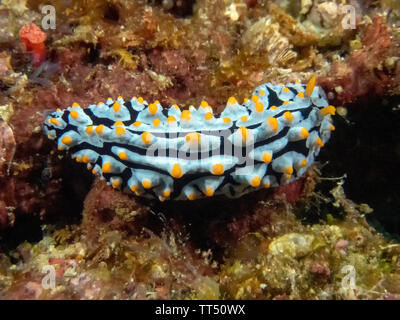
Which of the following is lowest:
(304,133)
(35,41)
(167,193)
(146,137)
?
(167,193)

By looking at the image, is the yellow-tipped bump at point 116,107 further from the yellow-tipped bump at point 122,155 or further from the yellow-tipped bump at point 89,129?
the yellow-tipped bump at point 122,155

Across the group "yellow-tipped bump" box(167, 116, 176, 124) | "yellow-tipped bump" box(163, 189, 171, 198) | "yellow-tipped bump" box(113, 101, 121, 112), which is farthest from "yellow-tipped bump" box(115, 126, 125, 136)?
"yellow-tipped bump" box(163, 189, 171, 198)

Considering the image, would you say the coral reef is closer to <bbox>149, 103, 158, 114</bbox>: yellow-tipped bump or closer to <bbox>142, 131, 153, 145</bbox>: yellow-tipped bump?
<bbox>149, 103, 158, 114</bbox>: yellow-tipped bump

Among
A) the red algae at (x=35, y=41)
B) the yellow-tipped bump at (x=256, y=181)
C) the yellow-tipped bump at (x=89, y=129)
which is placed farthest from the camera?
the red algae at (x=35, y=41)

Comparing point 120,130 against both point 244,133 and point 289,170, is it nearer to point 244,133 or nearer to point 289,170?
point 244,133

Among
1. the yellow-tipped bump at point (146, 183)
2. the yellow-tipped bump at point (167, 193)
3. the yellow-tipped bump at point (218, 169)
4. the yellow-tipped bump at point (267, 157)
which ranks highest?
the yellow-tipped bump at point (267, 157)

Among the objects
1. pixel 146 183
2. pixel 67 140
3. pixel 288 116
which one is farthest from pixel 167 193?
pixel 288 116

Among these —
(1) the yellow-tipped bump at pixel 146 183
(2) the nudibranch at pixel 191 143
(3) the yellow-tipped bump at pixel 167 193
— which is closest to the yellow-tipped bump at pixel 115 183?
(2) the nudibranch at pixel 191 143
